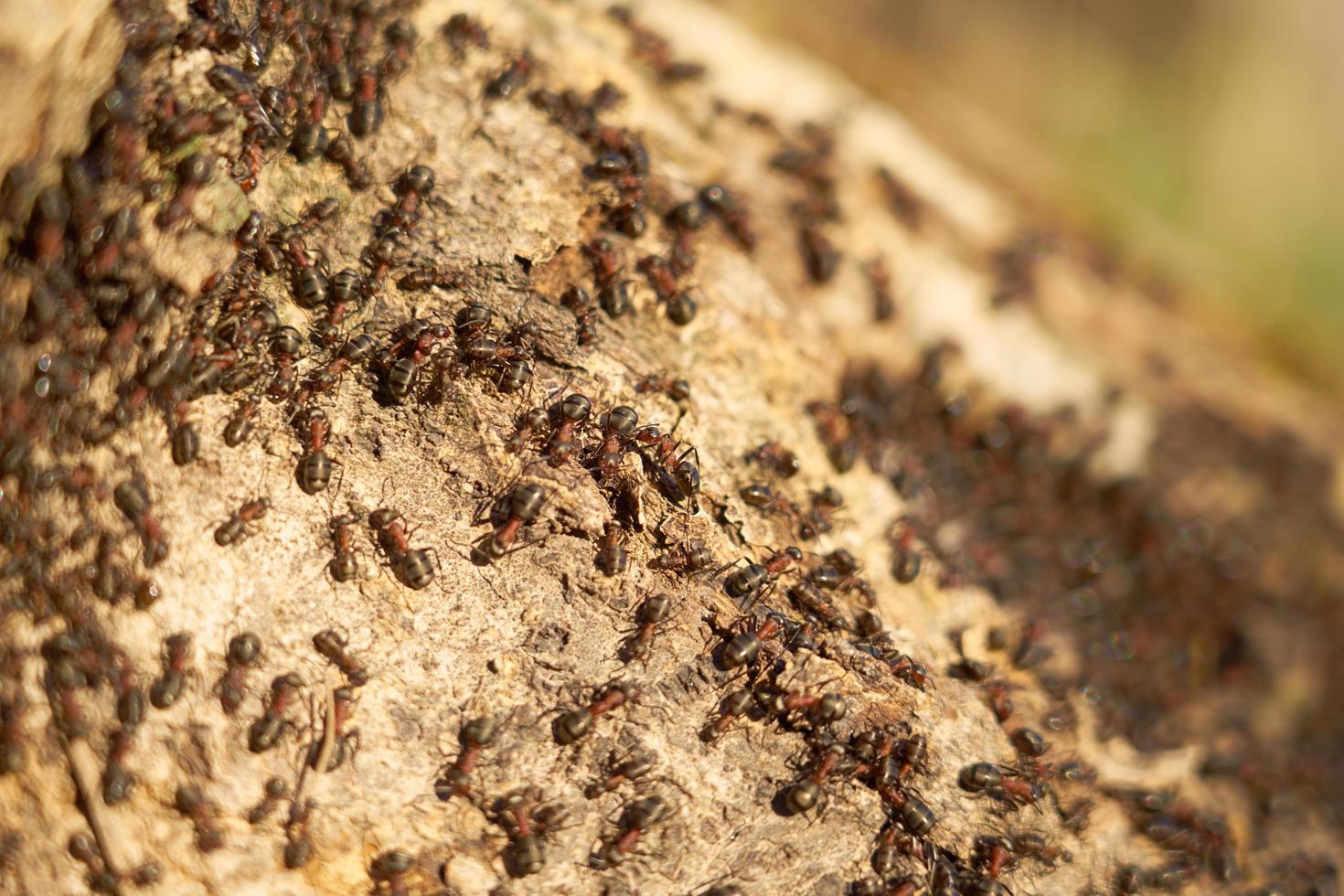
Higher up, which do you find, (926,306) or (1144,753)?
(926,306)

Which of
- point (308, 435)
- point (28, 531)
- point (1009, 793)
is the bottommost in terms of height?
point (28, 531)

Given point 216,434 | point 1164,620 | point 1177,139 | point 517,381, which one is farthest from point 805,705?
point 1177,139

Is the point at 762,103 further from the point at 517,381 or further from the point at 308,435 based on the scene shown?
the point at 308,435

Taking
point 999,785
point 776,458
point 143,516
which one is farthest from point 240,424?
point 999,785

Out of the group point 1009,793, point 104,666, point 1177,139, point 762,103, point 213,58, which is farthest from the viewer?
point 1177,139

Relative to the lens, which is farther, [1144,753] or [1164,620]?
[1164,620]

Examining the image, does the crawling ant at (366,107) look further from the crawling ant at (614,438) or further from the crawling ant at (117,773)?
the crawling ant at (117,773)
